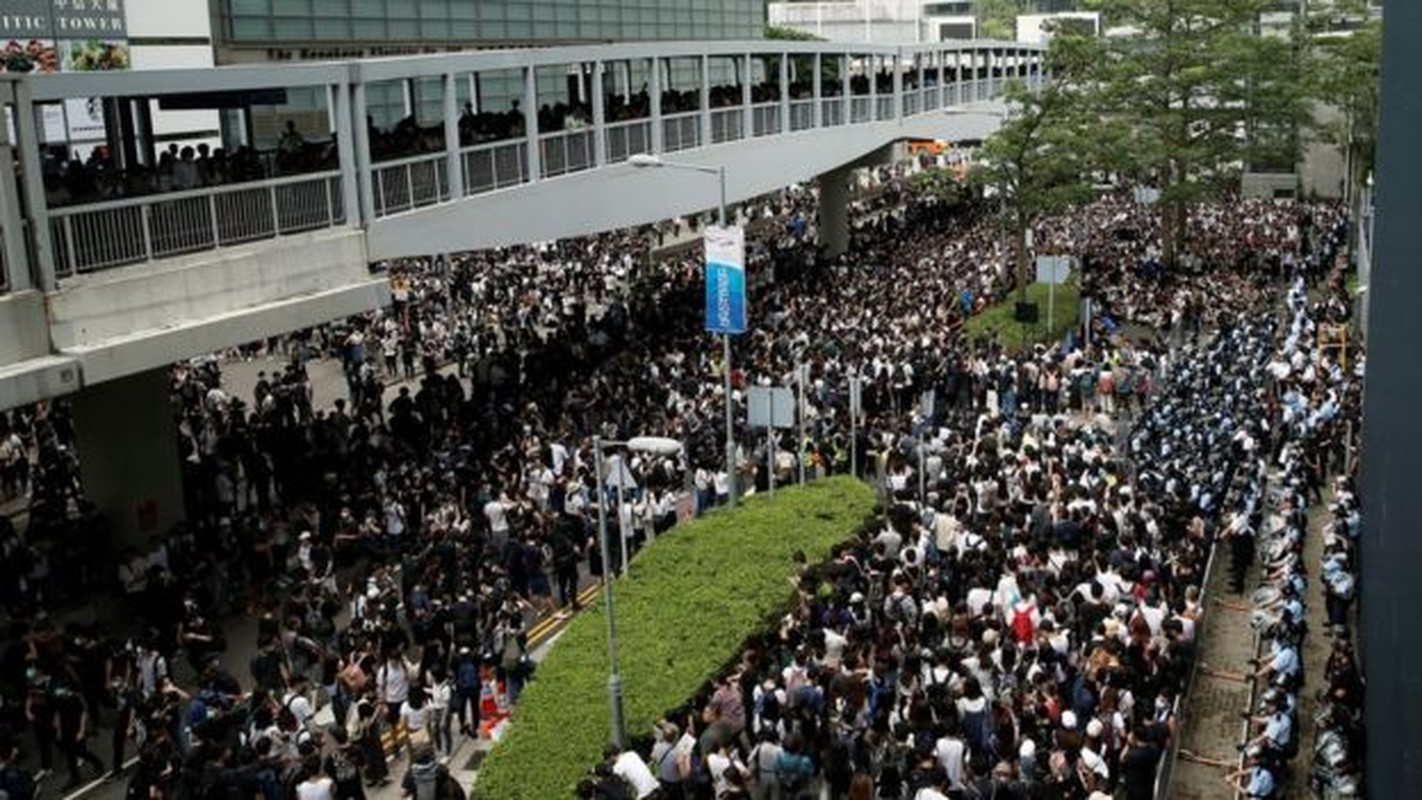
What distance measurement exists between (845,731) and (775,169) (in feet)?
82.2

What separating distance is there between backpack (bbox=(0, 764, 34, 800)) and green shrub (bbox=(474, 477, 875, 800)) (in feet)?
12.7

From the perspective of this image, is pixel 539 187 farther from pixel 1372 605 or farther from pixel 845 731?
pixel 1372 605

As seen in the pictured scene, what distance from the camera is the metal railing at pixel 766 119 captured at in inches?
1403

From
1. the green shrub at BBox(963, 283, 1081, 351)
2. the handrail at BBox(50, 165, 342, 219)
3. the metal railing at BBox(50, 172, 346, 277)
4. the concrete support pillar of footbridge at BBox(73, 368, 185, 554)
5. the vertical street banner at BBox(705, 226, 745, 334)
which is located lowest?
the green shrub at BBox(963, 283, 1081, 351)

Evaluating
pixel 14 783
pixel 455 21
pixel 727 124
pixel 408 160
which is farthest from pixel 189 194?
pixel 455 21

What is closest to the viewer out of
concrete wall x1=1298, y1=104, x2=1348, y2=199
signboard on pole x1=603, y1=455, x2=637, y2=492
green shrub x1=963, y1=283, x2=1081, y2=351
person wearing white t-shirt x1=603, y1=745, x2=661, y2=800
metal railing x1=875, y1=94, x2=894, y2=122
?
person wearing white t-shirt x1=603, y1=745, x2=661, y2=800

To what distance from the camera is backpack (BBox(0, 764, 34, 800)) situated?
1252 centimetres

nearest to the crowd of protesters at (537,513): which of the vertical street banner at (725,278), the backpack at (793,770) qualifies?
the backpack at (793,770)

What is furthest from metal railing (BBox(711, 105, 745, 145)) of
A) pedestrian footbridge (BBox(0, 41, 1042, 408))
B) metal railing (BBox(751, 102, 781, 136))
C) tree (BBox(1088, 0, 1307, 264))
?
tree (BBox(1088, 0, 1307, 264))

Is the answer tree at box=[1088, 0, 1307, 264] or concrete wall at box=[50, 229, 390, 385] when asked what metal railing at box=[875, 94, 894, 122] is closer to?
tree at box=[1088, 0, 1307, 264]

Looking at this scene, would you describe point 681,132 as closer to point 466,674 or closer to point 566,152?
point 566,152

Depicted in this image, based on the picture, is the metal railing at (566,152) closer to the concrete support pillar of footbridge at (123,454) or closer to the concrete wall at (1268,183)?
the concrete support pillar of footbridge at (123,454)

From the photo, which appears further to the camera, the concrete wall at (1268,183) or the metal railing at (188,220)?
the concrete wall at (1268,183)

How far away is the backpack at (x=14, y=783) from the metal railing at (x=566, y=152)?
16.0m
